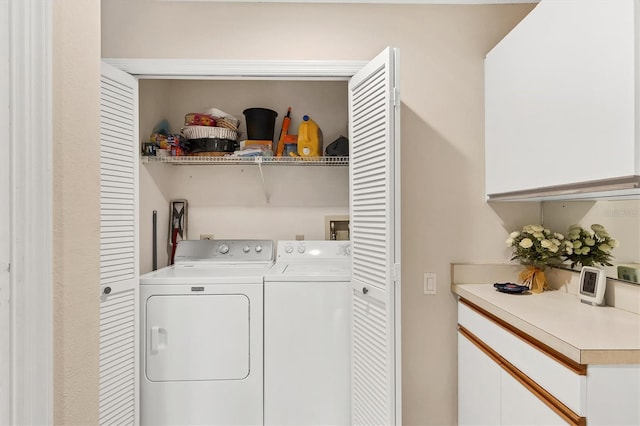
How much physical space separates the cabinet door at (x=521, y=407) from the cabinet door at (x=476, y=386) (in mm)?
67

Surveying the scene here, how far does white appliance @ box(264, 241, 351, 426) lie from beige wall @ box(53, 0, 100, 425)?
1.47m

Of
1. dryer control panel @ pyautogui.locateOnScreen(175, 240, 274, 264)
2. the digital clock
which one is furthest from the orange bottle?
the digital clock

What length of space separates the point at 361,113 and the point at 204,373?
172 cm

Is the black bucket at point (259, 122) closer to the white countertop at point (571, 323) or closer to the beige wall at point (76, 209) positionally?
the white countertop at point (571, 323)

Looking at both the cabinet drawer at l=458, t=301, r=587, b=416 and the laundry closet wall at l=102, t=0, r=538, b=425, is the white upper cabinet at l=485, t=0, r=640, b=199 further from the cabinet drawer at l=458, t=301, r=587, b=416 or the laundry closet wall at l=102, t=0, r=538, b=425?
the cabinet drawer at l=458, t=301, r=587, b=416

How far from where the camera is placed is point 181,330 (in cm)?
232

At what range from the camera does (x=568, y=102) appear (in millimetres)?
1550

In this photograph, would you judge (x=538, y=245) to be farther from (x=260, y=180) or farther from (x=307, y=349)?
(x=260, y=180)

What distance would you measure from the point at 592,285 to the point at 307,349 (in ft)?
4.81

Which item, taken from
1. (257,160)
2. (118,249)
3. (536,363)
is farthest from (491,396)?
(118,249)

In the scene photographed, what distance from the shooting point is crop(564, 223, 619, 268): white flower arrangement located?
1.73 meters

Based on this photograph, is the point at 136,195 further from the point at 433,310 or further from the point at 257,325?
the point at 433,310

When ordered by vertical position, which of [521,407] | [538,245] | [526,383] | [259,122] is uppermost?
[259,122]

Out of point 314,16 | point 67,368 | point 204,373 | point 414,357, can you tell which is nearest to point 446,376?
point 414,357
